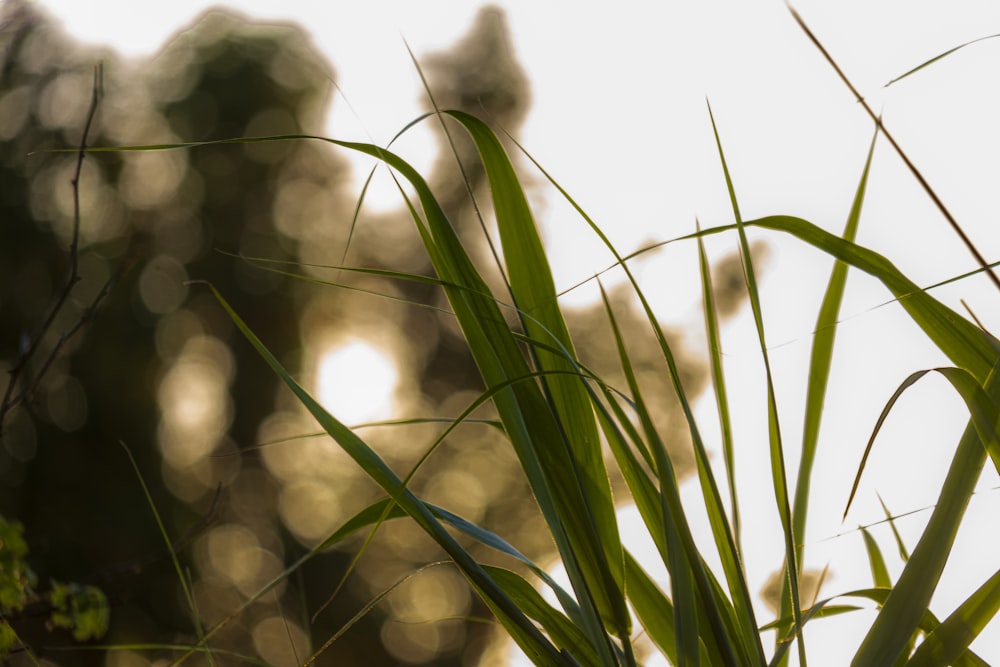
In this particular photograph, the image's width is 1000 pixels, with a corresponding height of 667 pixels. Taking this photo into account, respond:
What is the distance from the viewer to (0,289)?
21.4 feet

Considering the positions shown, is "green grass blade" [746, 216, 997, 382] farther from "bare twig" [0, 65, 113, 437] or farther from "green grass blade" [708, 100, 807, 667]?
"bare twig" [0, 65, 113, 437]

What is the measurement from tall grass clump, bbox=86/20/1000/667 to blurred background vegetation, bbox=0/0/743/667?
5125 millimetres

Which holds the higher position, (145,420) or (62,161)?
(62,161)

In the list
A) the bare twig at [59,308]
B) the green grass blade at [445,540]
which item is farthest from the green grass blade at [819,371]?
the bare twig at [59,308]

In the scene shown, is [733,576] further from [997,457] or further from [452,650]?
[452,650]

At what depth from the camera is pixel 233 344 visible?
6.97m

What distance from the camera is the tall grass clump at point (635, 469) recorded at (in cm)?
39

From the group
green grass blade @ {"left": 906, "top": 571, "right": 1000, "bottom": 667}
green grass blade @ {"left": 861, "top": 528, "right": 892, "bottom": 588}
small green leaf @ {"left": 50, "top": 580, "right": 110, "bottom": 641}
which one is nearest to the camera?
green grass blade @ {"left": 906, "top": 571, "right": 1000, "bottom": 667}

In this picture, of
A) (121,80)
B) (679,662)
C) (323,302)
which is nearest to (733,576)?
(679,662)

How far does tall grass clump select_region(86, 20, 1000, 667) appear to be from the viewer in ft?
1.27

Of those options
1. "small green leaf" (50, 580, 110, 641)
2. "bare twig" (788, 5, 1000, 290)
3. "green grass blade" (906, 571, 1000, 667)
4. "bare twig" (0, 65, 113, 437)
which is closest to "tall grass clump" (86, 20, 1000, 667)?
"green grass blade" (906, 571, 1000, 667)

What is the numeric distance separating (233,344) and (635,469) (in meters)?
6.85

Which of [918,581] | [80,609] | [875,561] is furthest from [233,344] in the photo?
[918,581]

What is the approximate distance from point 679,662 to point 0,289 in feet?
23.7
